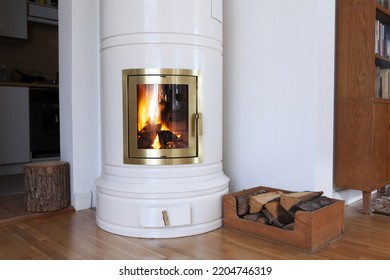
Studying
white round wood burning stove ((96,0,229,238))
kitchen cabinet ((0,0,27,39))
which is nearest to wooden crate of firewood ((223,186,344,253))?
white round wood burning stove ((96,0,229,238))

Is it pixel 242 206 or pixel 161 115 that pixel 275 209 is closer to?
pixel 242 206

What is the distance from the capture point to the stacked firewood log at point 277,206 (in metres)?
1.98

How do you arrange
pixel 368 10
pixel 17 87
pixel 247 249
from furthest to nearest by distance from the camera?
pixel 17 87 → pixel 368 10 → pixel 247 249

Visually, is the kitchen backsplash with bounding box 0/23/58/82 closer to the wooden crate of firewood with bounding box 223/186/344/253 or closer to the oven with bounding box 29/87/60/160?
the oven with bounding box 29/87/60/160

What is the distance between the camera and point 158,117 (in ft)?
6.89

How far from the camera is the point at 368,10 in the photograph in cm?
245

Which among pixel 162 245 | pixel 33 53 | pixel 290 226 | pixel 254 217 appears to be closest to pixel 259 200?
pixel 254 217

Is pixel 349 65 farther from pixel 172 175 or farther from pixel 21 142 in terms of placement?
pixel 21 142

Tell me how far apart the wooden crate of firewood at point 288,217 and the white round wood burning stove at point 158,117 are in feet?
0.45

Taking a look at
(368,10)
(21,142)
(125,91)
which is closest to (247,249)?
(125,91)

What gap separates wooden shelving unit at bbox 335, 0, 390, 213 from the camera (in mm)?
2469

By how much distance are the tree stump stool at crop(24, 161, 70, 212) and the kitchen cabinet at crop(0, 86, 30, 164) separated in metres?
1.45

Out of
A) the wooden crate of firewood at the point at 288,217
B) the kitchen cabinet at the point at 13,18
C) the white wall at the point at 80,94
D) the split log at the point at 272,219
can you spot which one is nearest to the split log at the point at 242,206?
the wooden crate of firewood at the point at 288,217
